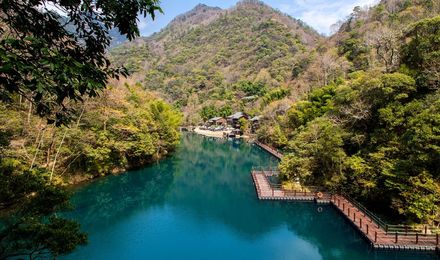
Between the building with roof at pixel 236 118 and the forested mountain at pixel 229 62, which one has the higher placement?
the forested mountain at pixel 229 62

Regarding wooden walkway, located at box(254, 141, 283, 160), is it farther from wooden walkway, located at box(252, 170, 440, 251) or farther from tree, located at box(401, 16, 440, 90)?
tree, located at box(401, 16, 440, 90)

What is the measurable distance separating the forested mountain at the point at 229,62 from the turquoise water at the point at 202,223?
3291 cm

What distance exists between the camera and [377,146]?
17188mm

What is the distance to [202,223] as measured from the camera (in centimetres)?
1792

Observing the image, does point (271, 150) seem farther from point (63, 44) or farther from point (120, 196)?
point (63, 44)

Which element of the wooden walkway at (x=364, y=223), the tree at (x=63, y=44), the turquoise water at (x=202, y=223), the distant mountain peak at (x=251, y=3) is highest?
the distant mountain peak at (x=251, y=3)

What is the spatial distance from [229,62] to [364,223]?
99333mm

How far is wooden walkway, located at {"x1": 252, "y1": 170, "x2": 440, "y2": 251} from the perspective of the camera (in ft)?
42.3

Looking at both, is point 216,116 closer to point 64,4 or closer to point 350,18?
point 350,18

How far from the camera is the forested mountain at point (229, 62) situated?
73438 mm

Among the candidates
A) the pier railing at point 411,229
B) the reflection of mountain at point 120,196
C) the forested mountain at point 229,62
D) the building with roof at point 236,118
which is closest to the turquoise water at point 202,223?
the reflection of mountain at point 120,196

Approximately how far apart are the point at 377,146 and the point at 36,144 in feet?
66.1

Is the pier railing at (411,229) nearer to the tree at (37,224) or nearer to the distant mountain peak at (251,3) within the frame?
the tree at (37,224)

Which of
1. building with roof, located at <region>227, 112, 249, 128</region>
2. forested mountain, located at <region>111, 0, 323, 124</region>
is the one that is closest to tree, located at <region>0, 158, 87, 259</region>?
forested mountain, located at <region>111, 0, 323, 124</region>
